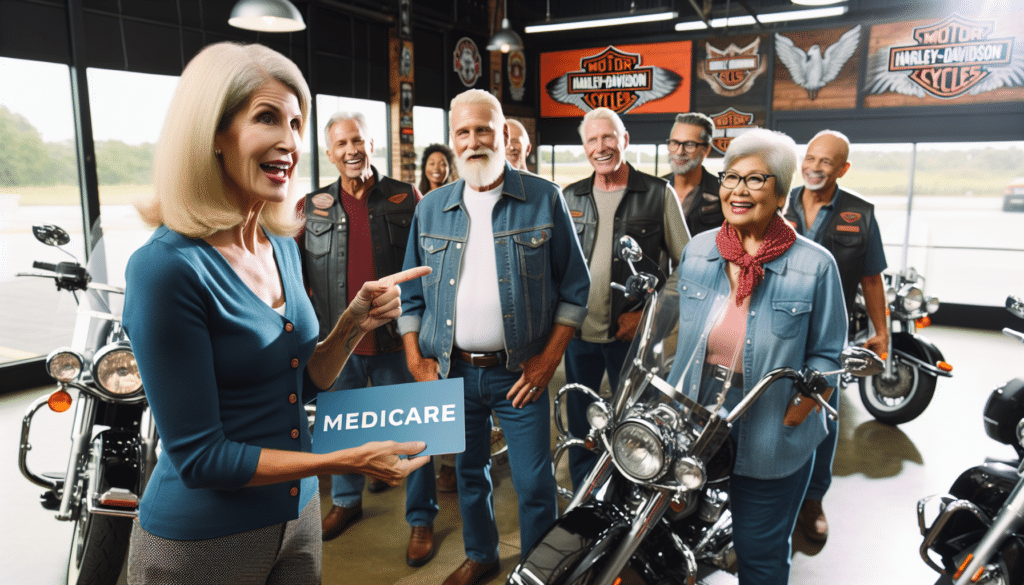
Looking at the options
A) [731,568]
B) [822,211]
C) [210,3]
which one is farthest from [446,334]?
[210,3]

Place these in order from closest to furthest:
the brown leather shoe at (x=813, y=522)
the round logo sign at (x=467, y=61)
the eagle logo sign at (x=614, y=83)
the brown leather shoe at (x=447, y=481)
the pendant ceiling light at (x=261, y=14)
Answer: the brown leather shoe at (x=813, y=522), the brown leather shoe at (x=447, y=481), the pendant ceiling light at (x=261, y=14), the round logo sign at (x=467, y=61), the eagle logo sign at (x=614, y=83)

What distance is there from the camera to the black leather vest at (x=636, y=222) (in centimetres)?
308

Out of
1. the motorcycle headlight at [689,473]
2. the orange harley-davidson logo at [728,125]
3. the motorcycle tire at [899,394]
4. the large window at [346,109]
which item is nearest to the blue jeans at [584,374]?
the motorcycle headlight at [689,473]

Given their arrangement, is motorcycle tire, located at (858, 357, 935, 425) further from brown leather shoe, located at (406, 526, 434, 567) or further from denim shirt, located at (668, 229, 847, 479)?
brown leather shoe, located at (406, 526, 434, 567)

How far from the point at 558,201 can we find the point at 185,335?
1.67m

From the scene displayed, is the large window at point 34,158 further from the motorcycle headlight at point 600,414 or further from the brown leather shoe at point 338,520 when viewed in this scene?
the motorcycle headlight at point 600,414

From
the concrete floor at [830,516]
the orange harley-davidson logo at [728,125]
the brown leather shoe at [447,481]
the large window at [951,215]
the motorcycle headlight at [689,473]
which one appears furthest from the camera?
the orange harley-davidson logo at [728,125]

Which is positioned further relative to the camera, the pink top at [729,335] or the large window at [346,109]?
the large window at [346,109]

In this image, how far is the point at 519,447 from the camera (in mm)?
2350

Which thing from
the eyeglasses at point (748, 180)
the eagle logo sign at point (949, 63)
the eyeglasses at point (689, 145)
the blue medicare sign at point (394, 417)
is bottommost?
the blue medicare sign at point (394, 417)

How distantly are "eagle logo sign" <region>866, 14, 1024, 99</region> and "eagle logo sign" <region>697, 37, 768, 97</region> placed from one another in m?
1.47

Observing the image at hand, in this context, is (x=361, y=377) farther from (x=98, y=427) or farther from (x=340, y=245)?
(x=98, y=427)

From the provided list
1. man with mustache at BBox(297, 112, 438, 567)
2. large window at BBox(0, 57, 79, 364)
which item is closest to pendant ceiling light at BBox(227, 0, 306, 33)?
man with mustache at BBox(297, 112, 438, 567)

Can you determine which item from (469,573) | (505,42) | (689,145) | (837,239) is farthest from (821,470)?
(505,42)
